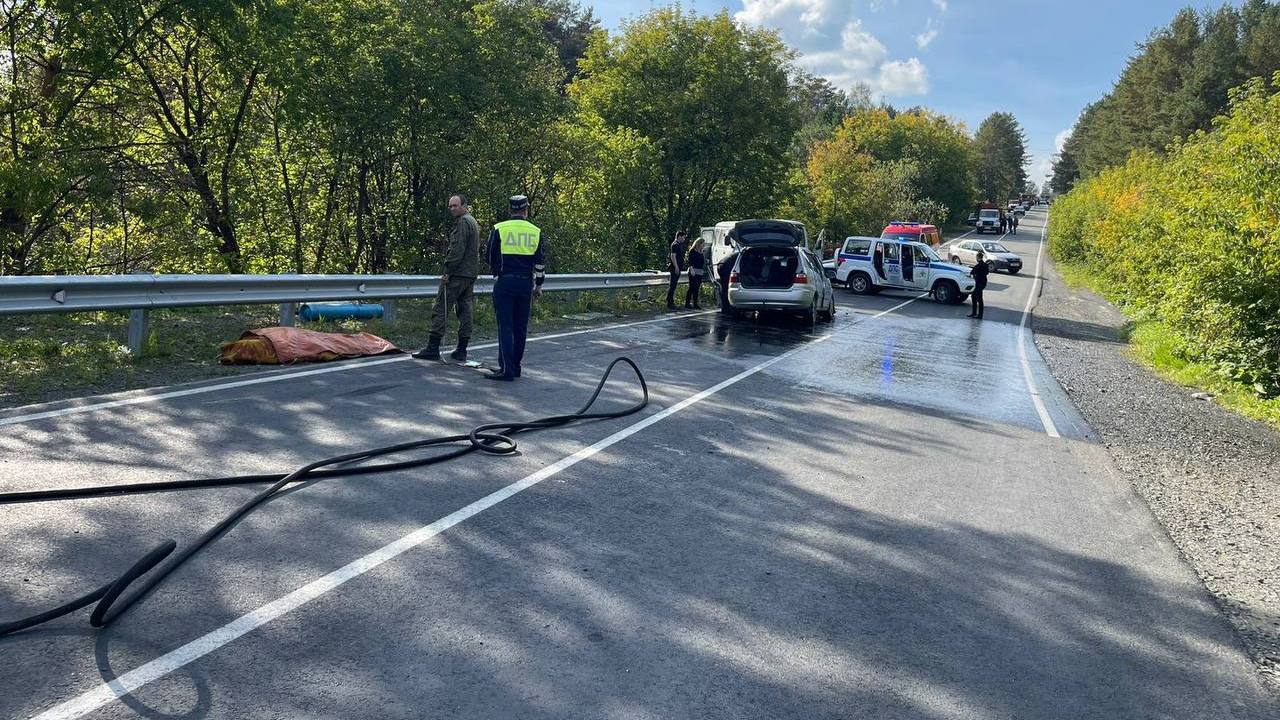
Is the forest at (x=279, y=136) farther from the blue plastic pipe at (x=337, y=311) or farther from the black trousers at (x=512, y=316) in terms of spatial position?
the black trousers at (x=512, y=316)

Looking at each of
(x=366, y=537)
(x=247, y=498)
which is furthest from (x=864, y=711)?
(x=247, y=498)

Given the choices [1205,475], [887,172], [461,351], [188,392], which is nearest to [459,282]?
[461,351]

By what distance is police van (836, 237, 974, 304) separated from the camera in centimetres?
3073

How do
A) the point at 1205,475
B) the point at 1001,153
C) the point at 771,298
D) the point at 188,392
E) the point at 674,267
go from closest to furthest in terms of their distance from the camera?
the point at 188,392 → the point at 1205,475 → the point at 771,298 → the point at 674,267 → the point at 1001,153

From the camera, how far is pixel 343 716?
9.63 feet

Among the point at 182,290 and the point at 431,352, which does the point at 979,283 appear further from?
the point at 182,290

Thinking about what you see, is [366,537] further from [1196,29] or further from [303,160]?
[1196,29]

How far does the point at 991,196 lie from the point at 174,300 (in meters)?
168

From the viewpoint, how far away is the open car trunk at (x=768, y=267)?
18406mm

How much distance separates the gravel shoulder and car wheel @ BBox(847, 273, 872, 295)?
50.0 ft

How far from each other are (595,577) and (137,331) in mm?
6762

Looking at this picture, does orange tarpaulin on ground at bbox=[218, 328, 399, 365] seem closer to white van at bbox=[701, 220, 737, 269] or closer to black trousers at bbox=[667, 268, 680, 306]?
black trousers at bbox=[667, 268, 680, 306]

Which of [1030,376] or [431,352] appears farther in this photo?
[1030,376]

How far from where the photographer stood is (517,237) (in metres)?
9.39
